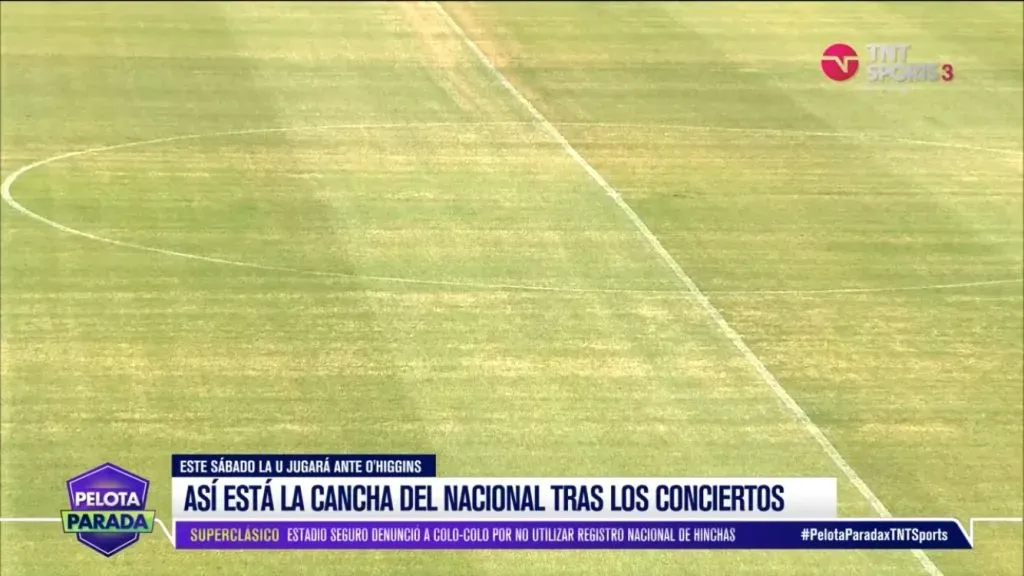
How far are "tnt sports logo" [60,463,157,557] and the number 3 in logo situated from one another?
16316mm

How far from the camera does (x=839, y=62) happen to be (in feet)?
95.0

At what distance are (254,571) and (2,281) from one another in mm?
6495

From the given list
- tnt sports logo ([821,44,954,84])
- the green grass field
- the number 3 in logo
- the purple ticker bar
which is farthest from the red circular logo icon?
the purple ticker bar

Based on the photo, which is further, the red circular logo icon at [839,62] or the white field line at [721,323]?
the red circular logo icon at [839,62]

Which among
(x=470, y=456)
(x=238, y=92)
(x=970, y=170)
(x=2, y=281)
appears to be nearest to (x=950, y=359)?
(x=470, y=456)

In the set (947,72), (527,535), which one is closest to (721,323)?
Answer: (527,535)

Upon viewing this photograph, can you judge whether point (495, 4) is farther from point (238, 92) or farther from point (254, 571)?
point (254, 571)

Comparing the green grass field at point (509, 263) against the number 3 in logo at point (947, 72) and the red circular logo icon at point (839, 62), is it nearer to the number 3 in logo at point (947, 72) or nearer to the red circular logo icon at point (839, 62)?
the number 3 in logo at point (947, 72)

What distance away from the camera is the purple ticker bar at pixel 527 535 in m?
14.2

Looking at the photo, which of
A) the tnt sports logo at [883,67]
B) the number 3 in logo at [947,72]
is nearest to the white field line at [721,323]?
the tnt sports logo at [883,67]

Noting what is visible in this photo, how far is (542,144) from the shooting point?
81.1 feet

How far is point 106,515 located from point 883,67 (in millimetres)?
16767

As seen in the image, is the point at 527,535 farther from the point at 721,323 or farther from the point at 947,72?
the point at 947,72

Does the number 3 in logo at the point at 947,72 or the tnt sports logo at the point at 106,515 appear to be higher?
the tnt sports logo at the point at 106,515
